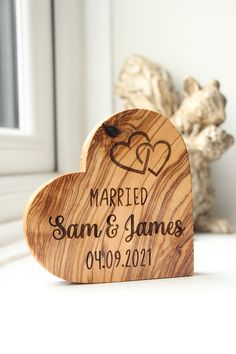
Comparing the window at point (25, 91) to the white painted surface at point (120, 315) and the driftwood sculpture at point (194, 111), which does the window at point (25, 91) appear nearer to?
the driftwood sculpture at point (194, 111)

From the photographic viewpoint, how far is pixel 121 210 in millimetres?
544

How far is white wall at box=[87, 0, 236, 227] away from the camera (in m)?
1.04

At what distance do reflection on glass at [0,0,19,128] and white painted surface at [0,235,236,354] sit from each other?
1.45 feet

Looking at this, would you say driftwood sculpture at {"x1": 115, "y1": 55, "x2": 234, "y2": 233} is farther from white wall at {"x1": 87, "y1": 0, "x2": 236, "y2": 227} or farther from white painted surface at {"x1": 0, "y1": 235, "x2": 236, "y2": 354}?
white painted surface at {"x1": 0, "y1": 235, "x2": 236, "y2": 354}

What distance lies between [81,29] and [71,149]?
295 millimetres

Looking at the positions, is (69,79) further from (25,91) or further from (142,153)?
(142,153)

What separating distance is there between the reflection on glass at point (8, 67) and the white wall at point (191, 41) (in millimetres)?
248

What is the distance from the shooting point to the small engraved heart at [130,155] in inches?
21.2

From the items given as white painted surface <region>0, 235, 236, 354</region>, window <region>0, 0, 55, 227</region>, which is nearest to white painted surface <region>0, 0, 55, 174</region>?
window <region>0, 0, 55, 227</region>

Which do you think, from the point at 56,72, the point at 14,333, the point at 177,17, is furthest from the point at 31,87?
the point at 14,333

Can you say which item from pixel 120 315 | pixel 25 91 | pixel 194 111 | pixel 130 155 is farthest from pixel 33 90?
pixel 120 315

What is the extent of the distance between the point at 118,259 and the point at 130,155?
0.12m

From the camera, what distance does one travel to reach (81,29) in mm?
1122


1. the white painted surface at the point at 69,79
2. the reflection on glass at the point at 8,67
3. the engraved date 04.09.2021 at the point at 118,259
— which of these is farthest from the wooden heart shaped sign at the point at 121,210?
the white painted surface at the point at 69,79
